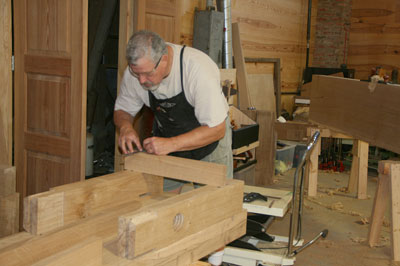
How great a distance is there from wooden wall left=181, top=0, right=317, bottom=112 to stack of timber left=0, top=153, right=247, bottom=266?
4.21 metres

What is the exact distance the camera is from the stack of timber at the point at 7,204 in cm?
266

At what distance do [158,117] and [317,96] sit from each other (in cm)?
305

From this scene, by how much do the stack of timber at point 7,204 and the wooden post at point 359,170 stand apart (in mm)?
4220

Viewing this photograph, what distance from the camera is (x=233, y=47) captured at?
712 cm

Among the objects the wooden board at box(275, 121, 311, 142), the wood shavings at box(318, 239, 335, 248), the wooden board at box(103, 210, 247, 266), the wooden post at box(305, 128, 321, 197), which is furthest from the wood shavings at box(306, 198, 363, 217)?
the wooden board at box(103, 210, 247, 266)

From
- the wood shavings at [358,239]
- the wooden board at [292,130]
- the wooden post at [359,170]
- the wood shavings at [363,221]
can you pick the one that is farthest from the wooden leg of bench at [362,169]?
the wood shavings at [358,239]

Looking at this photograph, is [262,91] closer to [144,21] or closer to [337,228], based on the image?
[337,228]

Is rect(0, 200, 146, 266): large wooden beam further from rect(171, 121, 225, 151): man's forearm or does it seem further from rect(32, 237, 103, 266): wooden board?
rect(171, 121, 225, 151): man's forearm

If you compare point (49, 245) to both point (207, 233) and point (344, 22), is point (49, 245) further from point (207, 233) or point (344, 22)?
point (344, 22)

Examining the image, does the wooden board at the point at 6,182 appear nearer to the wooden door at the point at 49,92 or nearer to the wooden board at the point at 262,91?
the wooden door at the point at 49,92

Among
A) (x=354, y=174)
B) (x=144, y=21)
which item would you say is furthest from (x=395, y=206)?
(x=144, y=21)

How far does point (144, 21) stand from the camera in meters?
4.80

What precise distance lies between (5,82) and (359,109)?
A: 10.5 ft

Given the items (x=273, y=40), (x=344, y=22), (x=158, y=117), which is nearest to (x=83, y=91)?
(x=158, y=117)
